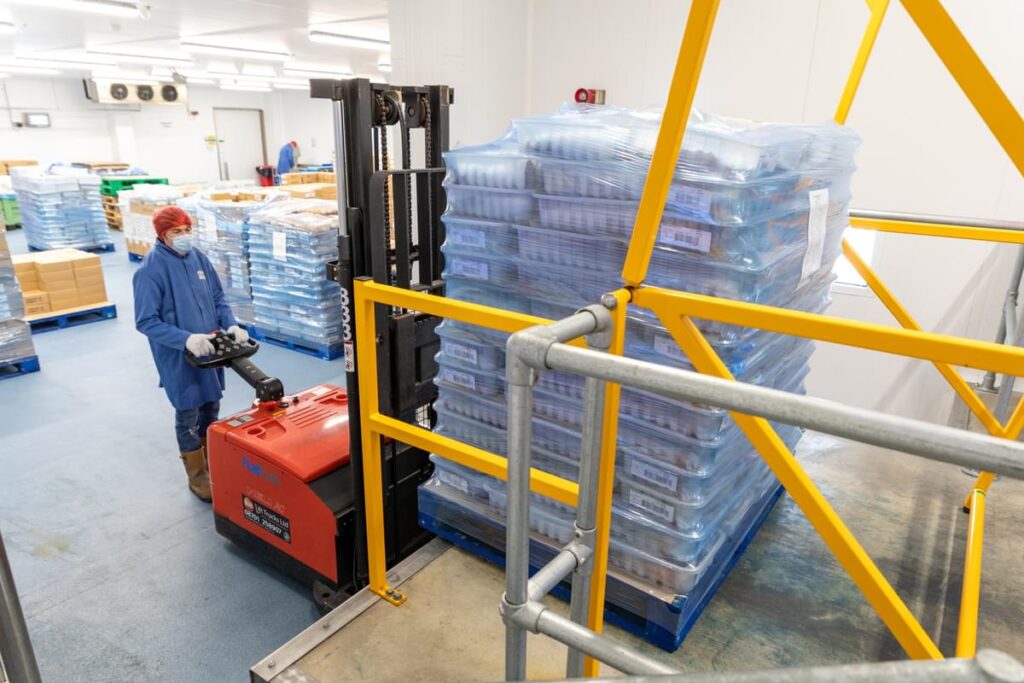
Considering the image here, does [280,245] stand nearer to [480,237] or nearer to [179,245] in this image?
[179,245]

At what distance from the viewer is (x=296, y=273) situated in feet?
25.7

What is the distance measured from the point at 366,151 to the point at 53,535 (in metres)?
3.67

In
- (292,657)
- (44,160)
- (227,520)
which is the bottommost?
(227,520)

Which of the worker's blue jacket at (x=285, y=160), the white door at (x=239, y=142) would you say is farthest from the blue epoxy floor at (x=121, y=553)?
the white door at (x=239, y=142)

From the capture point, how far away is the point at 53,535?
4.42 meters

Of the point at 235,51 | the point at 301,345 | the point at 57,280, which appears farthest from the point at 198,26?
the point at 301,345

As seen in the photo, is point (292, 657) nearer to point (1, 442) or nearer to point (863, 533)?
point (863, 533)

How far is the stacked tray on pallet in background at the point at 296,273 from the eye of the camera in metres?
7.64

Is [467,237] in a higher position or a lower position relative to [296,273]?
higher

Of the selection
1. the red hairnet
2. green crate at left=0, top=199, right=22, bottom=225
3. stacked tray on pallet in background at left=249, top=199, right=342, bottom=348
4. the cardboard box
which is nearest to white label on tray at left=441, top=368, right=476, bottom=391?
the red hairnet

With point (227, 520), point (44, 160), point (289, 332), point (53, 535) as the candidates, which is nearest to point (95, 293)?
point (289, 332)

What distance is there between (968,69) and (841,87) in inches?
139

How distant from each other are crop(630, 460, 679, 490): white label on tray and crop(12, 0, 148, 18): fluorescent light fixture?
8924 millimetres

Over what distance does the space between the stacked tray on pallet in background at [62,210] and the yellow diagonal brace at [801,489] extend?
574 inches
